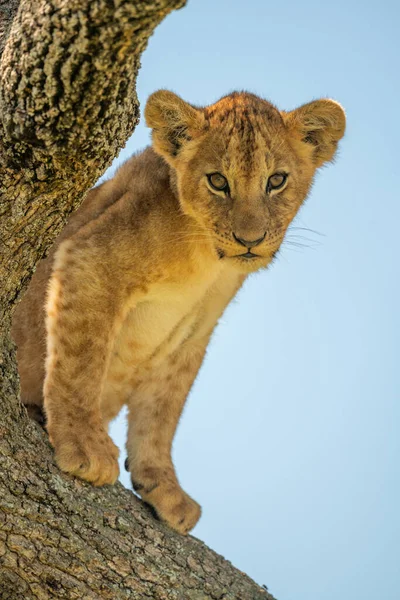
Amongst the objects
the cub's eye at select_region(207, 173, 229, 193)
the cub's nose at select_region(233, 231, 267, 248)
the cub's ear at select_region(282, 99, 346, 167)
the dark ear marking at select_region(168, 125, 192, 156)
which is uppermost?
the cub's ear at select_region(282, 99, 346, 167)

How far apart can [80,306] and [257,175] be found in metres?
1.29

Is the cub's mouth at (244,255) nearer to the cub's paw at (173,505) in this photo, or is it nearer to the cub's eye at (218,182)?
the cub's eye at (218,182)

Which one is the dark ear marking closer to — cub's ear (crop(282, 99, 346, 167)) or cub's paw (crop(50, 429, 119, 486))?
cub's ear (crop(282, 99, 346, 167))

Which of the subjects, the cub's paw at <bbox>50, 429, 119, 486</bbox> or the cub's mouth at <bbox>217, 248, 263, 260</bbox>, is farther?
the cub's mouth at <bbox>217, 248, 263, 260</bbox>

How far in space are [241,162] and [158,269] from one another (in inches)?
32.5

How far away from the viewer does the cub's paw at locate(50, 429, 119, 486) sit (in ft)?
15.8

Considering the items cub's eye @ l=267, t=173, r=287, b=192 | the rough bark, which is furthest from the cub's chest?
the rough bark

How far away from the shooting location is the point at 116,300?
5383 millimetres

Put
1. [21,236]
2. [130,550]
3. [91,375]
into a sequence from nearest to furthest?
[21,236] → [130,550] → [91,375]

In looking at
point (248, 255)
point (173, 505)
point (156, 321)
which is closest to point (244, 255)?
point (248, 255)

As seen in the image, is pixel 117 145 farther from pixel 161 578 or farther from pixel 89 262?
pixel 161 578

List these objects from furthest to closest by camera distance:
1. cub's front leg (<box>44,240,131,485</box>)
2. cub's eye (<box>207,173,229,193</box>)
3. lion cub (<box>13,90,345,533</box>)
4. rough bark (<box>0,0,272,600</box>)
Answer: cub's eye (<box>207,173,229,193</box>), lion cub (<box>13,90,345,533</box>), cub's front leg (<box>44,240,131,485</box>), rough bark (<box>0,0,272,600</box>)

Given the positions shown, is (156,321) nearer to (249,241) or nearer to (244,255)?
(244,255)

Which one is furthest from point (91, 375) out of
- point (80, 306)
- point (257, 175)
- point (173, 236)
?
point (257, 175)
